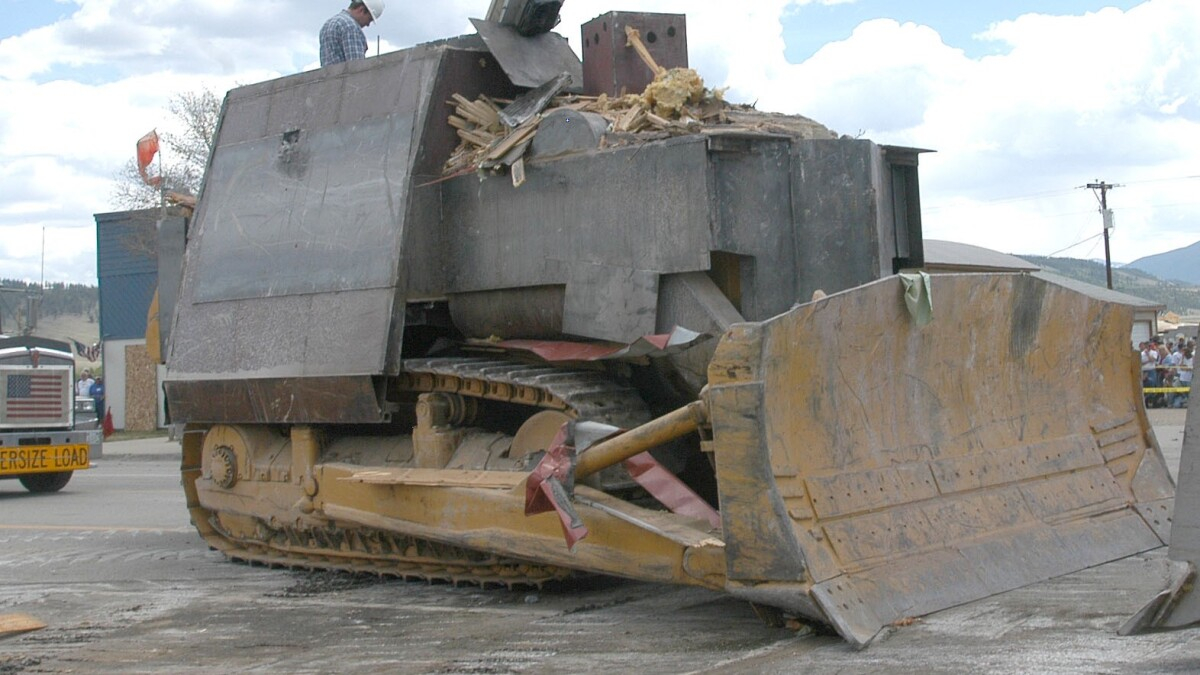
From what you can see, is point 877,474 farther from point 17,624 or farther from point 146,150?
point 146,150

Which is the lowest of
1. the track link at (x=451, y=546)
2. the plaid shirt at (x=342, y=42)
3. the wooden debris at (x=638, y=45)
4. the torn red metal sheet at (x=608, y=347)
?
the track link at (x=451, y=546)

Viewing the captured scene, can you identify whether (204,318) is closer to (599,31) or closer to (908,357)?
(599,31)

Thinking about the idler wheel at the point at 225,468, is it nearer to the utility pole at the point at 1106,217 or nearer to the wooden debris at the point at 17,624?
the wooden debris at the point at 17,624

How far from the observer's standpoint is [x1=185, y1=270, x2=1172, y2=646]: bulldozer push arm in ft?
20.3

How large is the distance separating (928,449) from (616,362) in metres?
1.88

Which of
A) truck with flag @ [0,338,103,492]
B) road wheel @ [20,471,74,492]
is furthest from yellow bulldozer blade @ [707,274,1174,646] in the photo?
road wheel @ [20,471,74,492]

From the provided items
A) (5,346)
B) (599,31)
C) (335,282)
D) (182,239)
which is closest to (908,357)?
(599,31)

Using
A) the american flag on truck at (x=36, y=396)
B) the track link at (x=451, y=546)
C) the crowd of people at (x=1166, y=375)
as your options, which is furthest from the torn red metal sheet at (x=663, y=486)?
the crowd of people at (x=1166, y=375)

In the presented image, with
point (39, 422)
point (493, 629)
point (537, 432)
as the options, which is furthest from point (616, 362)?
point (39, 422)

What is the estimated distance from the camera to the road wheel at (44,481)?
1725 cm

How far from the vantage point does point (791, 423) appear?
6.36 metres

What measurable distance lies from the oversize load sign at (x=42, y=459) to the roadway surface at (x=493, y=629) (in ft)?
21.8

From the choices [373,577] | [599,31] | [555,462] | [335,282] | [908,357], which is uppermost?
[599,31]

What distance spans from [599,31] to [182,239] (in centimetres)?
375
